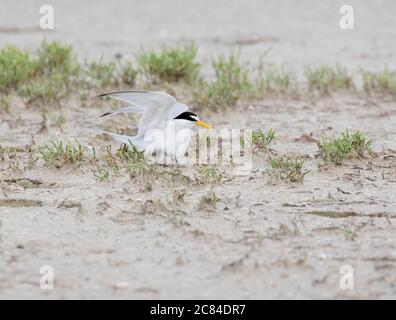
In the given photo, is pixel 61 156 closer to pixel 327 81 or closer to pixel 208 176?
pixel 208 176

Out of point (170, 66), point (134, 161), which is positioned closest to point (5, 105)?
point (170, 66)

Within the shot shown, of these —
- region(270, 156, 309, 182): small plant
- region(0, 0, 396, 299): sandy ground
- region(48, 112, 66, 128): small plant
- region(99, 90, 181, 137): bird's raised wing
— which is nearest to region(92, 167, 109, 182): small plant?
region(0, 0, 396, 299): sandy ground

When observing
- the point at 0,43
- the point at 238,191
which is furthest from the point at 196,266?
the point at 0,43

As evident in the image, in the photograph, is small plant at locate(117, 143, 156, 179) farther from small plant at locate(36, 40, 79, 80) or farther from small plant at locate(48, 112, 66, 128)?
small plant at locate(36, 40, 79, 80)

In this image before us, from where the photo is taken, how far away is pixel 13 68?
23.9ft

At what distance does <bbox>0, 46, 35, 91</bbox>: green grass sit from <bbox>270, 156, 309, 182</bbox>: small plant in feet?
8.45

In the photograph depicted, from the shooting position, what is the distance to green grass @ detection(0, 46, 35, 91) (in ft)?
23.7

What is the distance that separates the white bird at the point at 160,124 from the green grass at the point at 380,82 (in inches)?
83.7

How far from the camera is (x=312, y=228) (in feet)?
15.1

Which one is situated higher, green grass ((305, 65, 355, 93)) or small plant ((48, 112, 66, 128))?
green grass ((305, 65, 355, 93))

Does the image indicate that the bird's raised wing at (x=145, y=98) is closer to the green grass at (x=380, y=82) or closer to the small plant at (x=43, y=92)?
the small plant at (x=43, y=92)

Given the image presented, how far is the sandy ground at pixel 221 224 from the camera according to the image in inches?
157

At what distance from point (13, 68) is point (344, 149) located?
113 inches

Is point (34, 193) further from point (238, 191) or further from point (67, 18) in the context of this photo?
point (67, 18)
